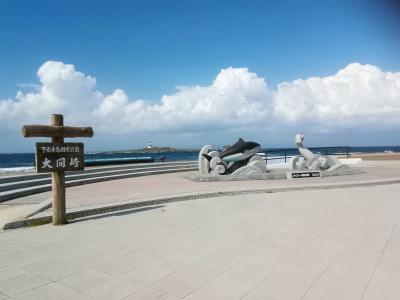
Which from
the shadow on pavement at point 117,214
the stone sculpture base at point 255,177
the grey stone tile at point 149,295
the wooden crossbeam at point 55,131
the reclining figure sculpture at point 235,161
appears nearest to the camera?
the grey stone tile at point 149,295

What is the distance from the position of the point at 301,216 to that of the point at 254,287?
12.4ft

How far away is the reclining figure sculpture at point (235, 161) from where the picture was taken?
14.2 m

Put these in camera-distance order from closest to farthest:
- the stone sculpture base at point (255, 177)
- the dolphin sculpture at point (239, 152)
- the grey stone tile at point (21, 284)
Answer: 1. the grey stone tile at point (21, 284)
2. the stone sculpture base at point (255, 177)
3. the dolphin sculpture at point (239, 152)

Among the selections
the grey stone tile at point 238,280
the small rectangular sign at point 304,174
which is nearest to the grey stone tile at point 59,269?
the grey stone tile at point 238,280

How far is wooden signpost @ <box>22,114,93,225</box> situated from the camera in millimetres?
6105

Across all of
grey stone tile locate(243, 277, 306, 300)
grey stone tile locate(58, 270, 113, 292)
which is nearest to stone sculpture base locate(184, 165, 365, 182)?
grey stone tile locate(58, 270, 113, 292)

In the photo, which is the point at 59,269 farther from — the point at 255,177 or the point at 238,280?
the point at 255,177

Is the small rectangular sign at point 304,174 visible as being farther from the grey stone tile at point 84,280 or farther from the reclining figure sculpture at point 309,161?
the grey stone tile at point 84,280

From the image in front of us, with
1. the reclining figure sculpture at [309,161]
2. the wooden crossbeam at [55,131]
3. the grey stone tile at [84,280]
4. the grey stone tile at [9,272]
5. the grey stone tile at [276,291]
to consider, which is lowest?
the grey stone tile at [276,291]

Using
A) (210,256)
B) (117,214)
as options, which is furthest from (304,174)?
(210,256)

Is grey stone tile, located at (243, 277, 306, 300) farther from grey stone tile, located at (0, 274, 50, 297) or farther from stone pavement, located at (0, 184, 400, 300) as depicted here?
grey stone tile, located at (0, 274, 50, 297)

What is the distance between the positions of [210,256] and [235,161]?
10223 mm

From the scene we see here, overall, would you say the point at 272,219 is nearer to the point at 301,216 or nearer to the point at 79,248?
the point at 301,216

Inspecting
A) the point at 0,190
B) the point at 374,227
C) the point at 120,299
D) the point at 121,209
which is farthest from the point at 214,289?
the point at 0,190
